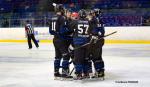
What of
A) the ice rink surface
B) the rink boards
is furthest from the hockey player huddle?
the rink boards

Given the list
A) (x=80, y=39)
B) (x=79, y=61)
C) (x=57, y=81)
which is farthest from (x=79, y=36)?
(x=57, y=81)

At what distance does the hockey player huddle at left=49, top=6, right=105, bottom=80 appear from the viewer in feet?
23.4

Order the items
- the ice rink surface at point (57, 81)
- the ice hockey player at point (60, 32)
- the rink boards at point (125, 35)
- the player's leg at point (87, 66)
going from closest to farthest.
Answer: the ice rink surface at point (57, 81) < the ice hockey player at point (60, 32) < the player's leg at point (87, 66) < the rink boards at point (125, 35)

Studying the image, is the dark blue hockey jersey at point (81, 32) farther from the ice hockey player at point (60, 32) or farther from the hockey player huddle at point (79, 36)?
the ice hockey player at point (60, 32)

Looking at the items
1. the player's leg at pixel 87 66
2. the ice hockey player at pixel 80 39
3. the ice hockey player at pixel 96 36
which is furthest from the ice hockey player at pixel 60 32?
the ice hockey player at pixel 96 36

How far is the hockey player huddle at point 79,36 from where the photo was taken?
281 inches

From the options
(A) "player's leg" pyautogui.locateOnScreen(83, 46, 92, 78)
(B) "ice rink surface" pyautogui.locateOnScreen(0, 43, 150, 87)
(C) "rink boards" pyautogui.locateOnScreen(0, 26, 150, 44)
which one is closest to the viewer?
(B) "ice rink surface" pyautogui.locateOnScreen(0, 43, 150, 87)

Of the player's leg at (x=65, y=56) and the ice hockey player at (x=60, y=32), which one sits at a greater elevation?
the ice hockey player at (x=60, y=32)

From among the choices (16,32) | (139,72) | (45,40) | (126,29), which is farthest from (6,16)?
(139,72)

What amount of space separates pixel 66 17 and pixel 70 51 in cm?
59

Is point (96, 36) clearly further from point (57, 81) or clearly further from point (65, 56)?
point (57, 81)

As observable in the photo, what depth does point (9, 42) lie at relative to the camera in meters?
19.7

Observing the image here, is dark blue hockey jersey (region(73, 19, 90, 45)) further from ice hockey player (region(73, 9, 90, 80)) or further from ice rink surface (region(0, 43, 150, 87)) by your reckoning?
ice rink surface (region(0, 43, 150, 87))

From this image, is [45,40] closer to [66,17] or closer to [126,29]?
[126,29]
